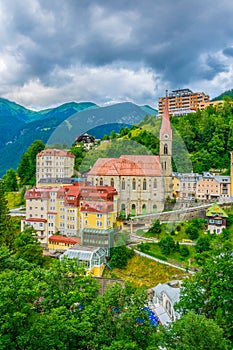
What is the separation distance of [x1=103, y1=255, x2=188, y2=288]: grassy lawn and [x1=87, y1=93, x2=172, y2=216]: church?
13.2 ft

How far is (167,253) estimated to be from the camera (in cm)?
2320

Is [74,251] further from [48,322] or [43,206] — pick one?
[48,322]

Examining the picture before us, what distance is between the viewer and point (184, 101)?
64.1 m

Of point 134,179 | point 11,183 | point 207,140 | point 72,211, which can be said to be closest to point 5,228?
point 72,211

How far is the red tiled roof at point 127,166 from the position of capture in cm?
1722

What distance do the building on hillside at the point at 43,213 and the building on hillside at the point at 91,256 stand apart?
489cm

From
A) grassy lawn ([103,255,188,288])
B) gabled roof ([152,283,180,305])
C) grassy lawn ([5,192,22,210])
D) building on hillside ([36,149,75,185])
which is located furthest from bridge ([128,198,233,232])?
grassy lawn ([5,192,22,210])

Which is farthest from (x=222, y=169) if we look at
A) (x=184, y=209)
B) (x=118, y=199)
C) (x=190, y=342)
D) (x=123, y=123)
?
(x=190, y=342)

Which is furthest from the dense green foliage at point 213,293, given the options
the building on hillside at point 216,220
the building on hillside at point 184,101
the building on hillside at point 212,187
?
the building on hillside at point 184,101

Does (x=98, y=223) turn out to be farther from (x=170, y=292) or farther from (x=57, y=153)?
(x=57, y=153)

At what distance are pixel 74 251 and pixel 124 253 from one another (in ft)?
12.1

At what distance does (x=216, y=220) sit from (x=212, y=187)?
7.09 m

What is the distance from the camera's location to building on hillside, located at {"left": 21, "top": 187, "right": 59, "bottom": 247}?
26.5 meters

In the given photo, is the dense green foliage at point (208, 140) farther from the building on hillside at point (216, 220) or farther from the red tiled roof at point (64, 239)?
the red tiled roof at point (64, 239)
